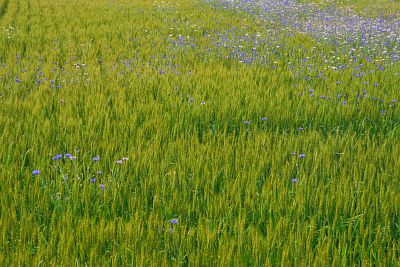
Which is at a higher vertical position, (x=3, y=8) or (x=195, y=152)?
(x=3, y=8)

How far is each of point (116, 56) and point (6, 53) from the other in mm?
1510

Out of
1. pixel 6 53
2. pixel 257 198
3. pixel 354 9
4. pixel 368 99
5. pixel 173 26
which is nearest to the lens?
pixel 257 198

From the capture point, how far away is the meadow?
2.07 meters

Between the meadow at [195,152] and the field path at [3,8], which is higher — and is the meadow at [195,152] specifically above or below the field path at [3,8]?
below

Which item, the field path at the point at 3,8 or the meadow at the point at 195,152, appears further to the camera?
the field path at the point at 3,8

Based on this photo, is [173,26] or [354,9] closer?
[173,26]

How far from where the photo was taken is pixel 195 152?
3.12 m

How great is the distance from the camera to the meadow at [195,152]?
6.81 ft

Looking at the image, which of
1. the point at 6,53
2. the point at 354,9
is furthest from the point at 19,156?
the point at 354,9

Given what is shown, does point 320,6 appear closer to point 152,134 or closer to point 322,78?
point 322,78

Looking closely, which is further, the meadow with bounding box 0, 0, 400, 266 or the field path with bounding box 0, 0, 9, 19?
the field path with bounding box 0, 0, 9, 19

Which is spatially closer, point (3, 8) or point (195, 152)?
point (195, 152)

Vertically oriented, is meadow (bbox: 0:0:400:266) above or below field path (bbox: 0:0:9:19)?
below

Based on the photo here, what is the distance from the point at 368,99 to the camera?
4.68 meters
